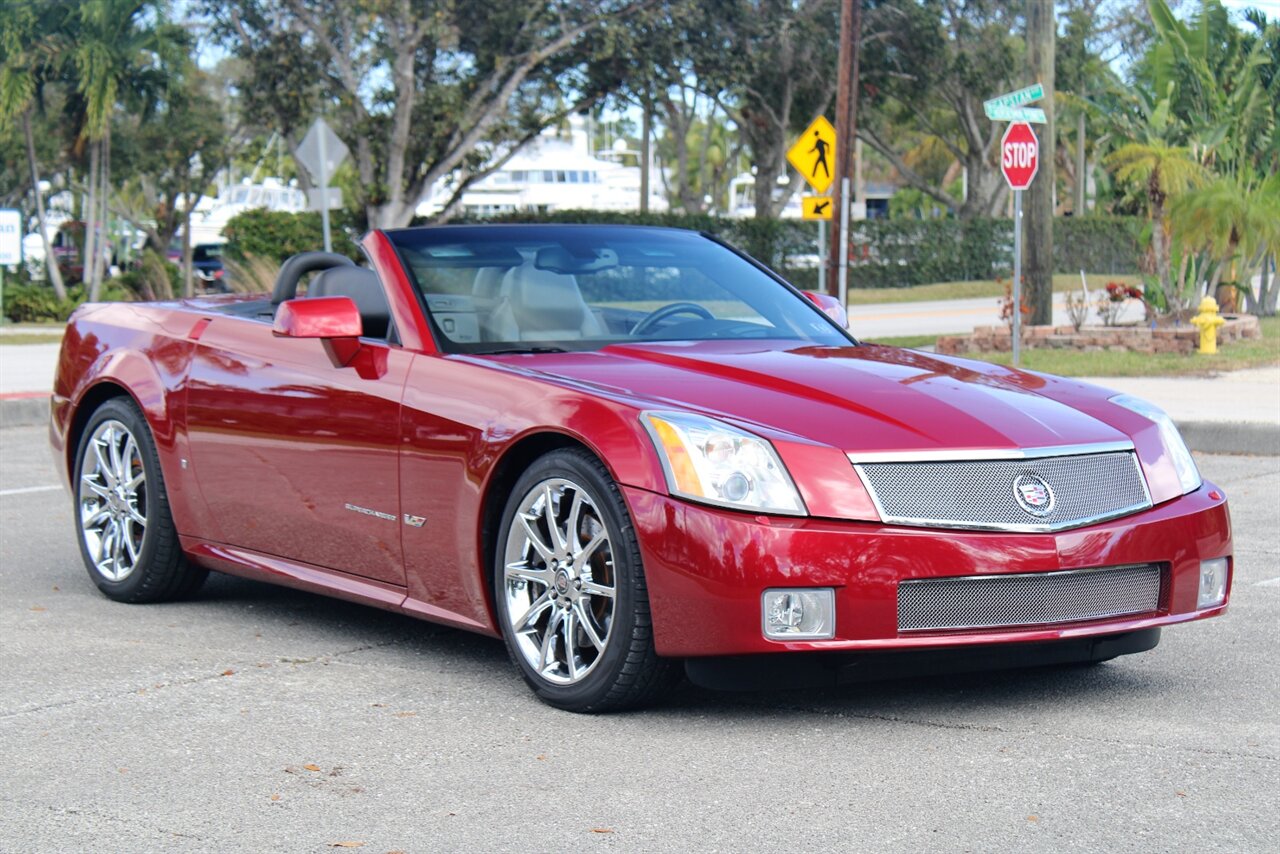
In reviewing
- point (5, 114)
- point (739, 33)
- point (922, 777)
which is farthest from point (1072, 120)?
point (922, 777)

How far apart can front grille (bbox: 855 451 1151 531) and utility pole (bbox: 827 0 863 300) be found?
53.7 feet

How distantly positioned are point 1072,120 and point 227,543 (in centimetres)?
5644

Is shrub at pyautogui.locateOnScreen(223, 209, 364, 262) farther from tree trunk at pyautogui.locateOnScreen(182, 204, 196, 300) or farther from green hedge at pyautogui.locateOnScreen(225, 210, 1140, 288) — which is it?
tree trunk at pyautogui.locateOnScreen(182, 204, 196, 300)

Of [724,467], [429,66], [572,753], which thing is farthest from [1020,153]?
[429,66]

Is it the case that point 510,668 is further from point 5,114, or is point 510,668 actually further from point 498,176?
point 498,176

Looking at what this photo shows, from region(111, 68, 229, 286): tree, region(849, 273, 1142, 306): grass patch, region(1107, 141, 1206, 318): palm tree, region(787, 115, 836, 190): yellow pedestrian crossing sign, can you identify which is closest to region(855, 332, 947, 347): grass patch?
region(787, 115, 836, 190): yellow pedestrian crossing sign

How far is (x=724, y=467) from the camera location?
190 inches

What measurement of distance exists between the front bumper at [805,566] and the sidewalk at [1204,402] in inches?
244

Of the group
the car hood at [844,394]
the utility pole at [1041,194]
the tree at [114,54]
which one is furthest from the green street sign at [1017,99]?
the tree at [114,54]

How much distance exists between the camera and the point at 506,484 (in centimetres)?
543

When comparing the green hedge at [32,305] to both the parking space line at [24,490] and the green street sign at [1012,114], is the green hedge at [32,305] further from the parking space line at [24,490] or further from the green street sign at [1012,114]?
the parking space line at [24,490]

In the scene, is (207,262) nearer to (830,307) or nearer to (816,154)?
(816,154)

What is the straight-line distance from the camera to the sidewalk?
12977 mm

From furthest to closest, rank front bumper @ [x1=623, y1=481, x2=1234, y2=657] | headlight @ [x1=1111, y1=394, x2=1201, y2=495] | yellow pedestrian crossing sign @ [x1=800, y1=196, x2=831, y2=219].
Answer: yellow pedestrian crossing sign @ [x1=800, y1=196, x2=831, y2=219]
headlight @ [x1=1111, y1=394, x2=1201, y2=495]
front bumper @ [x1=623, y1=481, x2=1234, y2=657]
